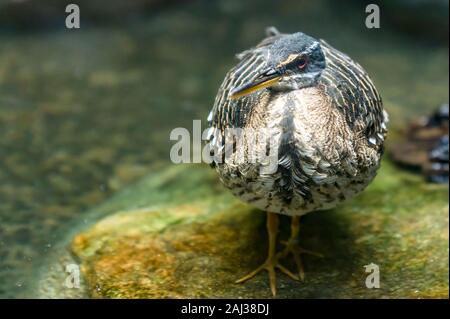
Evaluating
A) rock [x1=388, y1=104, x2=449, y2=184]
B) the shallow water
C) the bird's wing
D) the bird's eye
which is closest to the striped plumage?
the bird's wing

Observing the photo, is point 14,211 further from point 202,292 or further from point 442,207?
point 442,207

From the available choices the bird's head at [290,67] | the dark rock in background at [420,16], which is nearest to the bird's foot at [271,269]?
the bird's head at [290,67]

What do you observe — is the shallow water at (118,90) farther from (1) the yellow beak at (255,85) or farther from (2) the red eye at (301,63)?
(2) the red eye at (301,63)

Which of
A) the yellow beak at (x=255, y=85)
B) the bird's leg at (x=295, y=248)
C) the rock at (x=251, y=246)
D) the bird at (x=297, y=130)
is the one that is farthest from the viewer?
the bird's leg at (x=295, y=248)

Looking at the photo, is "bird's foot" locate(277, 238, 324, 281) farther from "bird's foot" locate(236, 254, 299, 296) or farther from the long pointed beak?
the long pointed beak

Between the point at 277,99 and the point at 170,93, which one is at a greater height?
the point at 170,93

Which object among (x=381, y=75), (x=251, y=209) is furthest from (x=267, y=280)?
(x=381, y=75)

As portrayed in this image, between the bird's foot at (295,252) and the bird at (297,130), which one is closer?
the bird at (297,130)
